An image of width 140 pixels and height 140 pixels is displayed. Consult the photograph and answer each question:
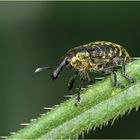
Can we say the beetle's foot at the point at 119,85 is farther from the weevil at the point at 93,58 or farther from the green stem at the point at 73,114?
the weevil at the point at 93,58

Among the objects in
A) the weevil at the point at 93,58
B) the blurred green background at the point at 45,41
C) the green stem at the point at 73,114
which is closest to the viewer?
the green stem at the point at 73,114

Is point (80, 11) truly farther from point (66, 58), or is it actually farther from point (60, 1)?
point (66, 58)

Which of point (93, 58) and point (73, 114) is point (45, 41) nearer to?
point (93, 58)

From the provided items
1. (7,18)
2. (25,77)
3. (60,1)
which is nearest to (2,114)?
(25,77)

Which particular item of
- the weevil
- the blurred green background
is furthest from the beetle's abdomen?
the blurred green background

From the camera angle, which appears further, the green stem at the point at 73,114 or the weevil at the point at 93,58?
the weevil at the point at 93,58

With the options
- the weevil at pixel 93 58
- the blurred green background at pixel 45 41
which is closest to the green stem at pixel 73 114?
the weevil at pixel 93 58
